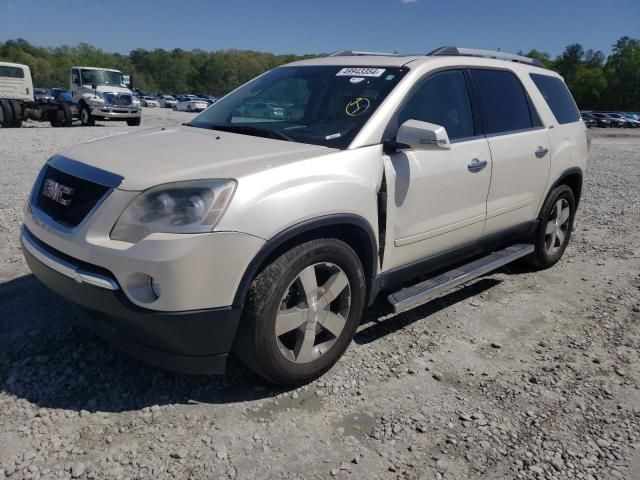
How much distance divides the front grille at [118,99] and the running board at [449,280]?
21.7 meters

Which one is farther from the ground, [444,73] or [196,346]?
[444,73]

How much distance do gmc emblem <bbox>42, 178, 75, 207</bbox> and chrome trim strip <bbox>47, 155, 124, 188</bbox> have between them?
0.26 feet

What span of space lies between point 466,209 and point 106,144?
2393mm

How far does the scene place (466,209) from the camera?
3795mm

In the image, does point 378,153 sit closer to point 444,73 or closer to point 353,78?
point 353,78

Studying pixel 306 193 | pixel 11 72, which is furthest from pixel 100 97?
pixel 306 193

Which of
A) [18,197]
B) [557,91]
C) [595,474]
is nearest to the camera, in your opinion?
[595,474]

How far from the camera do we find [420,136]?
306cm

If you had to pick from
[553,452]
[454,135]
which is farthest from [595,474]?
[454,135]

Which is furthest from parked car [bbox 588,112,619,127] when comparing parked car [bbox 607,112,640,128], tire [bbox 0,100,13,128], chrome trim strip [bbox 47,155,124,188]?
chrome trim strip [bbox 47,155,124,188]

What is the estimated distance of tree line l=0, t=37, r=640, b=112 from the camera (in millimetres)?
91812

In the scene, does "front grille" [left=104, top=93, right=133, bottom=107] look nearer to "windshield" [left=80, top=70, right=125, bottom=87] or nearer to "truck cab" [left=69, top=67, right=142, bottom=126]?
"truck cab" [left=69, top=67, right=142, bottom=126]

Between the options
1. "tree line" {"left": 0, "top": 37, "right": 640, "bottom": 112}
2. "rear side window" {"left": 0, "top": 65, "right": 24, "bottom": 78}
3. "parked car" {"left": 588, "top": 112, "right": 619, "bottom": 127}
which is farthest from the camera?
"tree line" {"left": 0, "top": 37, "right": 640, "bottom": 112}

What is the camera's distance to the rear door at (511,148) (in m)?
4.04
